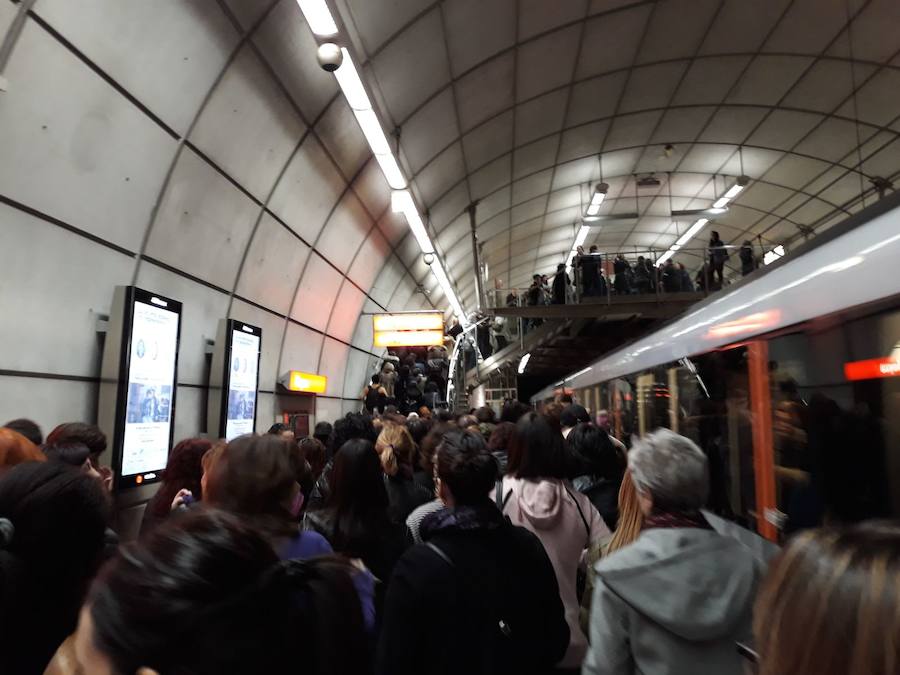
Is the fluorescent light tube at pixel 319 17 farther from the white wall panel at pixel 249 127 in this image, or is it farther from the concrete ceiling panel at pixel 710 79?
the concrete ceiling panel at pixel 710 79

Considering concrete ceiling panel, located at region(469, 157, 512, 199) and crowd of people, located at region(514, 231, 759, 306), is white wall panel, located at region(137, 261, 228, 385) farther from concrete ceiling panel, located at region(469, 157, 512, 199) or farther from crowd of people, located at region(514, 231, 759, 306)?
concrete ceiling panel, located at region(469, 157, 512, 199)

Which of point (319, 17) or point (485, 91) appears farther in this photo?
point (485, 91)

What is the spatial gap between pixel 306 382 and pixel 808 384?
29.3ft

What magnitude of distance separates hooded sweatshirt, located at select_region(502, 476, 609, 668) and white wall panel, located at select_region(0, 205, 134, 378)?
4303 mm

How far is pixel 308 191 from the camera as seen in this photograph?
390 inches

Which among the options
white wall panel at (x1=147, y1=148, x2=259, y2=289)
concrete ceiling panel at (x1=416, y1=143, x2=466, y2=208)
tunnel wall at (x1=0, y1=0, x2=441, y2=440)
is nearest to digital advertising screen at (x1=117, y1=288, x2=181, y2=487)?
tunnel wall at (x1=0, y1=0, x2=441, y2=440)

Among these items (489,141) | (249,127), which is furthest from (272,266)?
(489,141)

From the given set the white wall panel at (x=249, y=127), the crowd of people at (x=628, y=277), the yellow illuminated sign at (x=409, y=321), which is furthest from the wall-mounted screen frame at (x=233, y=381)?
the crowd of people at (x=628, y=277)

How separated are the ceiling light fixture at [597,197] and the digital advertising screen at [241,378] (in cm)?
1242

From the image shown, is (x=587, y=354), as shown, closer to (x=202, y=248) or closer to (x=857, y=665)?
(x=202, y=248)

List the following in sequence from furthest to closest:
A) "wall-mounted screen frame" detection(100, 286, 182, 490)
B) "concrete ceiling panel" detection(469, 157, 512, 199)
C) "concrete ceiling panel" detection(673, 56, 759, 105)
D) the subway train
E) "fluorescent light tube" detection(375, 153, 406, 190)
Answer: "concrete ceiling panel" detection(469, 157, 512, 199) → "concrete ceiling panel" detection(673, 56, 759, 105) → "fluorescent light tube" detection(375, 153, 406, 190) → "wall-mounted screen frame" detection(100, 286, 182, 490) → the subway train

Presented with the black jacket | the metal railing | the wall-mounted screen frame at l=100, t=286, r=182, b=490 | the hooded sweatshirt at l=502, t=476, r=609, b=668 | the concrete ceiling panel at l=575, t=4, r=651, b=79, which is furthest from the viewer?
the metal railing

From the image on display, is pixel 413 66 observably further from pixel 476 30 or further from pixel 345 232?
pixel 345 232

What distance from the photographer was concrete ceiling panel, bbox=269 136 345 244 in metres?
9.20
